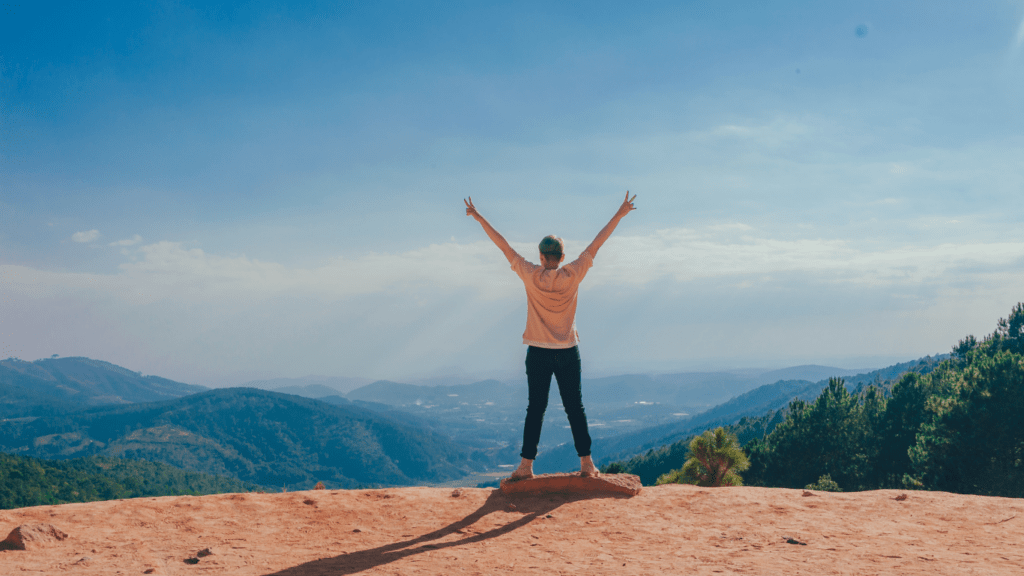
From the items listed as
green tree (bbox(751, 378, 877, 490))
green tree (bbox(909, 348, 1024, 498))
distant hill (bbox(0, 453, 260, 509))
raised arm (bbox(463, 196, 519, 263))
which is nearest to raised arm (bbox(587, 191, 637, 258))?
raised arm (bbox(463, 196, 519, 263))

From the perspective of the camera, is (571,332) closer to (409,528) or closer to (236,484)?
(409,528)

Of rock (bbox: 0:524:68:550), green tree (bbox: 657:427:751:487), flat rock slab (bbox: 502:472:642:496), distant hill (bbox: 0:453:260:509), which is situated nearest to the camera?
rock (bbox: 0:524:68:550)

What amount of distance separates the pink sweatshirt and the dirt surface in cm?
228

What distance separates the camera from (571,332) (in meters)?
7.98

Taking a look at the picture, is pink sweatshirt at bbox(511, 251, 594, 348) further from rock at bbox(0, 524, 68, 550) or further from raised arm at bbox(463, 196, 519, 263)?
rock at bbox(0, 524, 68, 550)

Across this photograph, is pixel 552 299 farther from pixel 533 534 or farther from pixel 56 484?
pixel 56 484

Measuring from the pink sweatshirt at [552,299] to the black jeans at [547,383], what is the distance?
137mm

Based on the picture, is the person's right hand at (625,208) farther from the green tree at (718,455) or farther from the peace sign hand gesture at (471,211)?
the green tree at (718,455)

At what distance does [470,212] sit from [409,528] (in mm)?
4350

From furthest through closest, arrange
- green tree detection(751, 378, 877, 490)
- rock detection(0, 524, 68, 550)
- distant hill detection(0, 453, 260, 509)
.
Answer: distant hill detection(0, 453, 260, 509), green tree detection(751, 378, 877, 490), rock detection(0, 524, 68, 550)

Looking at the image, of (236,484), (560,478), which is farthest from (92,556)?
(236,484)

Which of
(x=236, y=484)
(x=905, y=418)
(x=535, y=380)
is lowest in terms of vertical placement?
(x=236, y=484)

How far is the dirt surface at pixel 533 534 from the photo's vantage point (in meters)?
5.48

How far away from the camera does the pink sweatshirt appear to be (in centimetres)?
773
